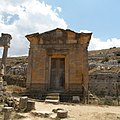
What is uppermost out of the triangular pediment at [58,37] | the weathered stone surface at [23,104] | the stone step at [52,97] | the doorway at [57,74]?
the triangular pediment at [58,37]

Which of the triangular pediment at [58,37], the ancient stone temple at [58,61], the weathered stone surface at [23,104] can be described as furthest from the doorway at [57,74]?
the weathered stone surface at [23,104]

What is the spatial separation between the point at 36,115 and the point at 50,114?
24.1 inches

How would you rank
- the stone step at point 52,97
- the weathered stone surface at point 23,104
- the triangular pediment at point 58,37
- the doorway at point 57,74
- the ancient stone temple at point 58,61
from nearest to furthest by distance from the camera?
the weathered stone surface at point 23,104 < the stone step at point 52,97 < the ancient stone temple at point 58,61 < the triangular pediment at point 58,37 < the doorway at point 57,74

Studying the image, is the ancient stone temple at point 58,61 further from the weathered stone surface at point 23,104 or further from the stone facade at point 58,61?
the weathered stone surface at point 23,104

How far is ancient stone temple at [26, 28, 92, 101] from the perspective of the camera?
16.8 m

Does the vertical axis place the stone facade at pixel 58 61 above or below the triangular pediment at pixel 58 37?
below

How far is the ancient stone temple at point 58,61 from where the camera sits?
16.8 meters

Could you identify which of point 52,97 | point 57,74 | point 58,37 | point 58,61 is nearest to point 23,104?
point 52,97

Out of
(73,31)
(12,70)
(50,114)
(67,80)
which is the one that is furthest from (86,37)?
(12,70)

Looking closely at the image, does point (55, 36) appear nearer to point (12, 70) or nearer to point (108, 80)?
point (108, 80)

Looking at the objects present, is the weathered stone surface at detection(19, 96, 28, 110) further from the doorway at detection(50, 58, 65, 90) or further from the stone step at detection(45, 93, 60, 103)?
the doorway at detection(50, 58, 65, 90)

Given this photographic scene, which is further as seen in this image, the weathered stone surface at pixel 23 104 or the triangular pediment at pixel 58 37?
the triangular pediment at pixel 58 37

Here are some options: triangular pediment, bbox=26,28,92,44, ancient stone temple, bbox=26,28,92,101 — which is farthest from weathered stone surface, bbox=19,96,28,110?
triangular pediment, bbox=26,28,92,44

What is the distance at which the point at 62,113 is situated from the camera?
902 centimetres
